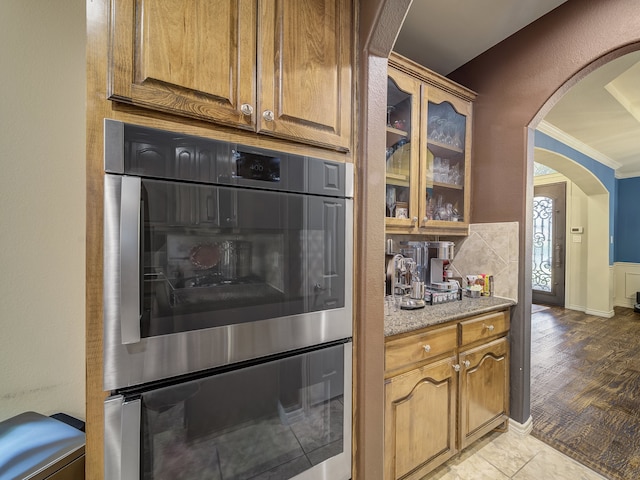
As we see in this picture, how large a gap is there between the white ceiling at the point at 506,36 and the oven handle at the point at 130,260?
5.98 ft

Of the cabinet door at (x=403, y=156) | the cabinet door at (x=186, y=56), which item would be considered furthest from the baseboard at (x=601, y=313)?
the cabinet door at (x=186, y=56)

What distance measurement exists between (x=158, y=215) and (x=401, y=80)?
5.19ft

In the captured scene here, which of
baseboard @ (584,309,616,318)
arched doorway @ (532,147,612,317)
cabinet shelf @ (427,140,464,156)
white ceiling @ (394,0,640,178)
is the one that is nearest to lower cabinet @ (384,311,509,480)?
cabinet shelf @ (427,140,464,156)

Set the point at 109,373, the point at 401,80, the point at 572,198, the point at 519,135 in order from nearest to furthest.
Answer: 1. the point at 109,373
2. the point at 401,80
3. the point at 519,135
4. the point at 572,198

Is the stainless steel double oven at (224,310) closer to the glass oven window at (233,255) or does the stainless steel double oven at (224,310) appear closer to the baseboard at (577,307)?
the glass oven window at (233,255)

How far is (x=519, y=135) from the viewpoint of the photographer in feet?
5.90

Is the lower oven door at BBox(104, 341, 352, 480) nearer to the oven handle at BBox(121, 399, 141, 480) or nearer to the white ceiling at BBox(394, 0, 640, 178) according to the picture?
the oven handle at BBox(121, 399, 141, 480)

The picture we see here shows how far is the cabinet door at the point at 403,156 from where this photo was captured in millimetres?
1701

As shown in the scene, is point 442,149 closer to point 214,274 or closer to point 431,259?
point 431,259

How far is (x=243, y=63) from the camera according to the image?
847 millimetres

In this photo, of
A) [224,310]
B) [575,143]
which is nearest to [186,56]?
[224,310]

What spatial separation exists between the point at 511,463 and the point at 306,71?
2.32m

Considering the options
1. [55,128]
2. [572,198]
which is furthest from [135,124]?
[572,198]

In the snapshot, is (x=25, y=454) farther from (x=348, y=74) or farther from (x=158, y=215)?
(x=348, y=74)
